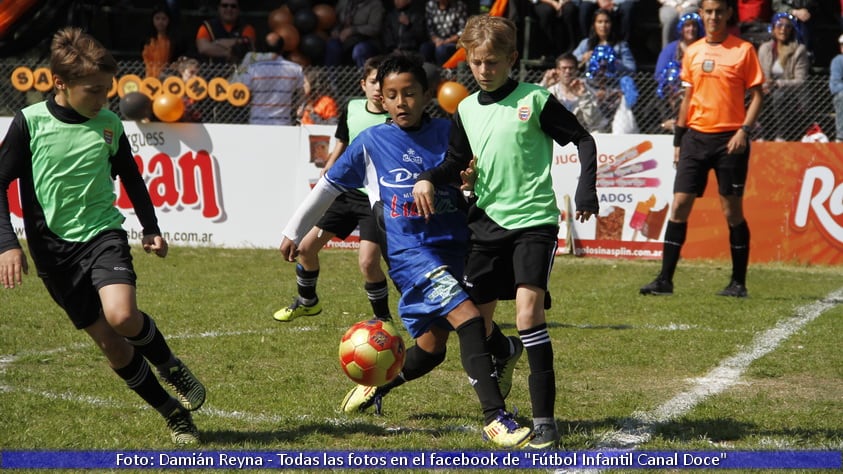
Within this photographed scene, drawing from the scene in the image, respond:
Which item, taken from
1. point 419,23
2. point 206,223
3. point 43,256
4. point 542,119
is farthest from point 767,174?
point 43,256

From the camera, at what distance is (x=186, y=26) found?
17.5 meters

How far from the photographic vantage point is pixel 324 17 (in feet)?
53.7

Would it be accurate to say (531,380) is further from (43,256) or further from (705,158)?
(705,158)

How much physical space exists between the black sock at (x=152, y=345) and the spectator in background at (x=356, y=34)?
10.4 meters

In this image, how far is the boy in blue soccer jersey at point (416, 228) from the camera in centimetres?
521

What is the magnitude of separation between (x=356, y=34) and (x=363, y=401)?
10.5 m

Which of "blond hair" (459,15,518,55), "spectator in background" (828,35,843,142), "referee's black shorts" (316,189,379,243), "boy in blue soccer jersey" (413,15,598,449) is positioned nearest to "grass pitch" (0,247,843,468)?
"boy in blue soccer jersey" (413,15,598,449)

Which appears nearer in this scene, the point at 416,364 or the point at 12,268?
the point at 12,268

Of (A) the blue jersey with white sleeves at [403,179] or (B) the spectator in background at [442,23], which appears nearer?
(A) the blue jersey with white sleeves at [403,179]

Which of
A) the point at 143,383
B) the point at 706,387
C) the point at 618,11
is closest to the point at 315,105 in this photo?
the point at 618,11

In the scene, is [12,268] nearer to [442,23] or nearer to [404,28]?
[404,28]

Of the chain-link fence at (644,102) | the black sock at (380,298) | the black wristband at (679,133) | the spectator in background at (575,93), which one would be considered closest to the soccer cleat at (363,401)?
the black sock at (380,298)

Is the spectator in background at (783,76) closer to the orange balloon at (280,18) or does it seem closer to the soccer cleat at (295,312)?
the orange balloon at (280,18)

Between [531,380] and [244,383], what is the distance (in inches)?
82.0
